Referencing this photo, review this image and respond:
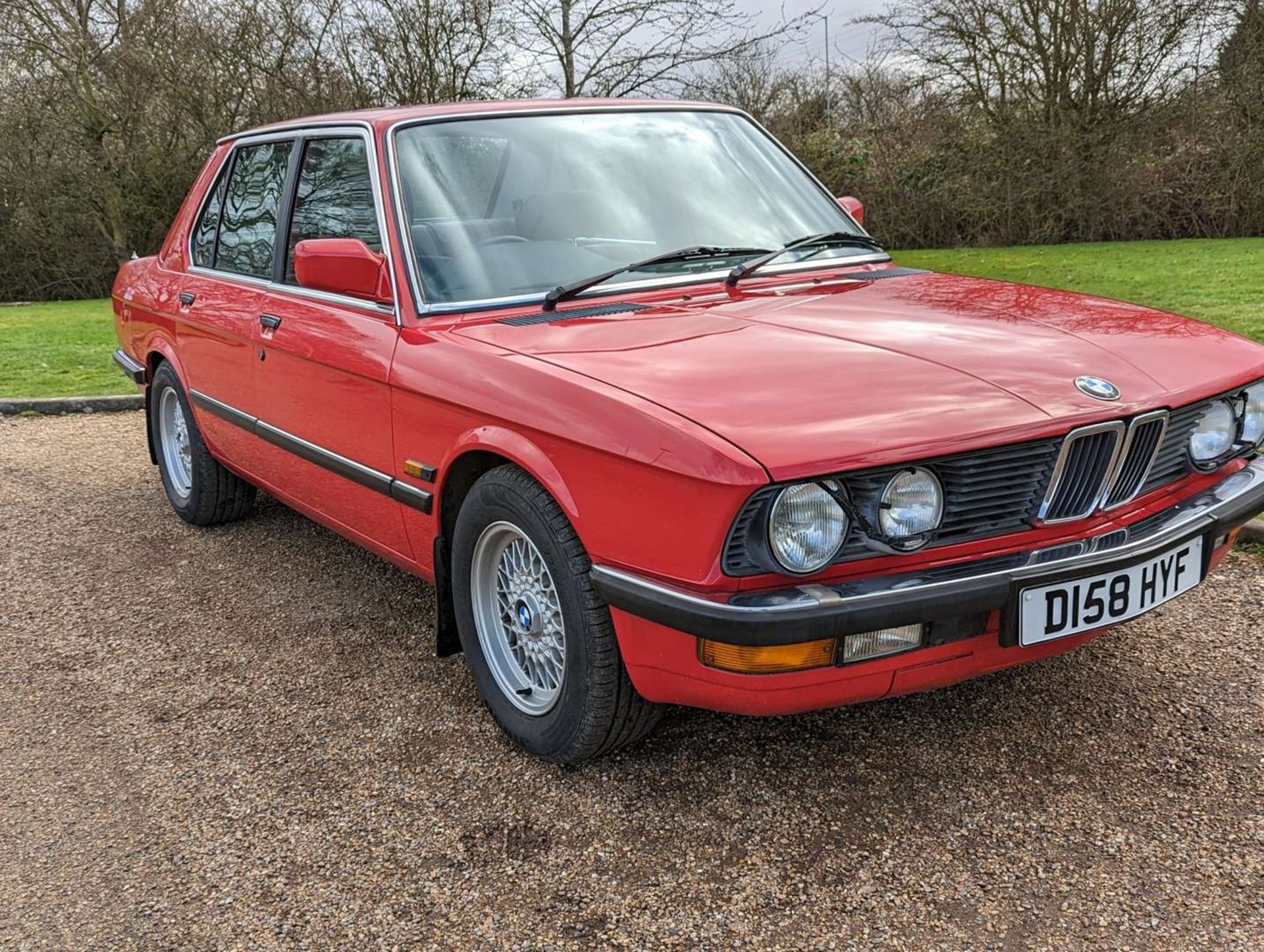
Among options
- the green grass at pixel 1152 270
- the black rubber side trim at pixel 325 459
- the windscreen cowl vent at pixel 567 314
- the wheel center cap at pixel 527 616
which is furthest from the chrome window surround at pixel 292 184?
the green grass at pixel 1152 270

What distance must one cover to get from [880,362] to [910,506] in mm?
410

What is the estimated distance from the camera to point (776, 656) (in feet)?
7.48

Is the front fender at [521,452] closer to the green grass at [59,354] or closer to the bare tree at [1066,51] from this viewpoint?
the green grass at [59,354]

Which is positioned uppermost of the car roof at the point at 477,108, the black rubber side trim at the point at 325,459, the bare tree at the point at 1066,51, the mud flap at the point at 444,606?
the bare tree at the point at 1066,51

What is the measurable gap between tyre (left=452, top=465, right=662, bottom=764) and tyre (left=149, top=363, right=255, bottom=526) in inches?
94.0

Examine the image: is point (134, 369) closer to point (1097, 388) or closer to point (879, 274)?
point (879, 274)

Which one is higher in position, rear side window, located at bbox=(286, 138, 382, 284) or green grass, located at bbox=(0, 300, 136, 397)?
rear side window, located at bbox=(286, 138, 382, 284)

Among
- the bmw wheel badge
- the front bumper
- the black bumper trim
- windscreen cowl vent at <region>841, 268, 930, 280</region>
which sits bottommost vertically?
the front bumper

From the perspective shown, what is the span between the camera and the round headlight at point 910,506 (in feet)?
7.52

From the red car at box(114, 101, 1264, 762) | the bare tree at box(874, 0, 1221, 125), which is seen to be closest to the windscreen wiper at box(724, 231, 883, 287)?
the red car at box(114, 101, 1264, 762)

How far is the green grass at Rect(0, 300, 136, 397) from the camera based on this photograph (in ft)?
29.8

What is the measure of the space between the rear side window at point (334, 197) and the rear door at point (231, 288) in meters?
0.18

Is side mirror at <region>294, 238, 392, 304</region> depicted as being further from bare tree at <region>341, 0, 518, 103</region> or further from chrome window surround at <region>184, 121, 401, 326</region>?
A: bare tree at <region>341, 0, 518, 103</region>

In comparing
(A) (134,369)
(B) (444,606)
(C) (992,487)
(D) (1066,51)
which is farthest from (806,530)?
(D) (1066,51)
